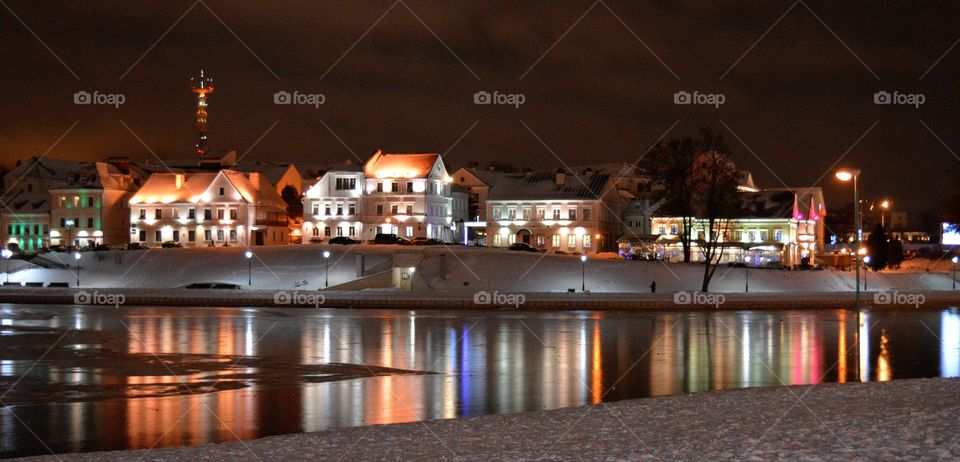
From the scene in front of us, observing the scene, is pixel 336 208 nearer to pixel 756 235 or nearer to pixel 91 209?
pixel 91 209

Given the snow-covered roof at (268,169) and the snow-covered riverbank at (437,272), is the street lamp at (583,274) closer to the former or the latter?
the snow-covered riverbank at (437,272)

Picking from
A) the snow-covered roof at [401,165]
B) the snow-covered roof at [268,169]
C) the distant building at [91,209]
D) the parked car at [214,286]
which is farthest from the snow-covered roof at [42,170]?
the parked car at [214,286]

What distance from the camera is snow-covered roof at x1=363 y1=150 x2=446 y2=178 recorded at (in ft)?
312

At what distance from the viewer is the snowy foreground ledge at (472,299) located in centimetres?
5938

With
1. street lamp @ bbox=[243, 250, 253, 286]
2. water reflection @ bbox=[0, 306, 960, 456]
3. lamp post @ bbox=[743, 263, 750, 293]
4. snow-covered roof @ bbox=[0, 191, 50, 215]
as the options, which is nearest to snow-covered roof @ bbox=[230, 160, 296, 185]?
snow-covered roof @ bbox=[0, 191, 50, 215]

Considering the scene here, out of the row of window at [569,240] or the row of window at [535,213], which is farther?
the row of window at [535,213]

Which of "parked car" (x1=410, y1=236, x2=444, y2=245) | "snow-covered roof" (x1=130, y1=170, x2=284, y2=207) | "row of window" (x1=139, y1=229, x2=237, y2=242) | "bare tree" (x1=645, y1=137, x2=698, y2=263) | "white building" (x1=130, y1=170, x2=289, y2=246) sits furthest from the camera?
"snow-covered roof" (x1=130, y1=170, x2=284, y2=207)

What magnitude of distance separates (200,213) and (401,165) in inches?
741

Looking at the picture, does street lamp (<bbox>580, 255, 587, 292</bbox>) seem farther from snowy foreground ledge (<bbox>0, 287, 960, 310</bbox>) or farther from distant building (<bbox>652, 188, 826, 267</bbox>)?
distant building (<bbox>652, 188, 826, 267</bbox>)

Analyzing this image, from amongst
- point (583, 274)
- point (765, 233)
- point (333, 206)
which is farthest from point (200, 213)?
point (765, 233)

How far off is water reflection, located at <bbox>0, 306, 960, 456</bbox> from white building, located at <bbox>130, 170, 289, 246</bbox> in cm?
4440

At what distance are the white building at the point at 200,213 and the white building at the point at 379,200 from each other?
5222mm

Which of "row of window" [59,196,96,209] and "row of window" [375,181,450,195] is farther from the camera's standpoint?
"row of window" [59,196,96,209]

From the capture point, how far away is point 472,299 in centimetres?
6097
